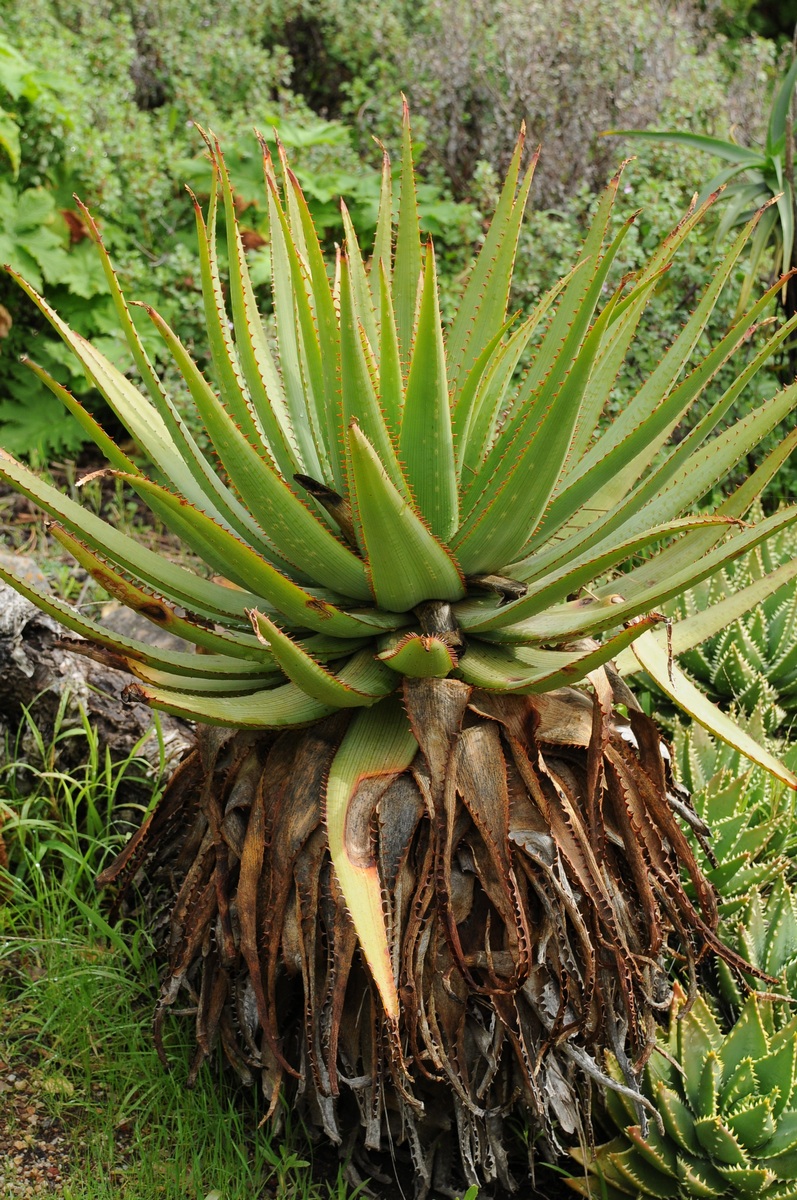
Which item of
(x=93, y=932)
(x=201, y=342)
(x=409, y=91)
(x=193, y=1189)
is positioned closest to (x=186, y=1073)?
(x=193, y=1189)

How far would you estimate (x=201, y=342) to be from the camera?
4.76 metres

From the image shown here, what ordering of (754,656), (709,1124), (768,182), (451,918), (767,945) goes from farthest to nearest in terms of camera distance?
1. (768,182)
2. (754,656)
3. (767,945)
4. (709,1124)
5. (451,918)

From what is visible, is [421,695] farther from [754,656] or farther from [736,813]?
[754,656]

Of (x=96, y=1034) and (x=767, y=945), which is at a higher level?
(x=767, y=945)

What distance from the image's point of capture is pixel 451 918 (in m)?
1.78

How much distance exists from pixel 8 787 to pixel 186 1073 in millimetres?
953

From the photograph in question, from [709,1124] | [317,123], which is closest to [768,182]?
[317,123]

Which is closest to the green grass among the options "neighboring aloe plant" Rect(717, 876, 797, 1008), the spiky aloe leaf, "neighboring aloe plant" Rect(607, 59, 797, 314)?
"neighboring aloe plant" Rect(717, 876, 797, 1008)

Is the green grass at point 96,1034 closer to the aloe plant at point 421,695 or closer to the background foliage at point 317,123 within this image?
the aloe plant at point 421,695

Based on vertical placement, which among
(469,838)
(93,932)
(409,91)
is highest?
(409,91)

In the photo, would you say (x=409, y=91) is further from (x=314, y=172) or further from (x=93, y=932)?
(x=93, y=932)

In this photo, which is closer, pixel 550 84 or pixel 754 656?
pixel 754 656

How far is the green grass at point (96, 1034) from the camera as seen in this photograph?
2086 millimetres

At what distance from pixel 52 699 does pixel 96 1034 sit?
90 cm
